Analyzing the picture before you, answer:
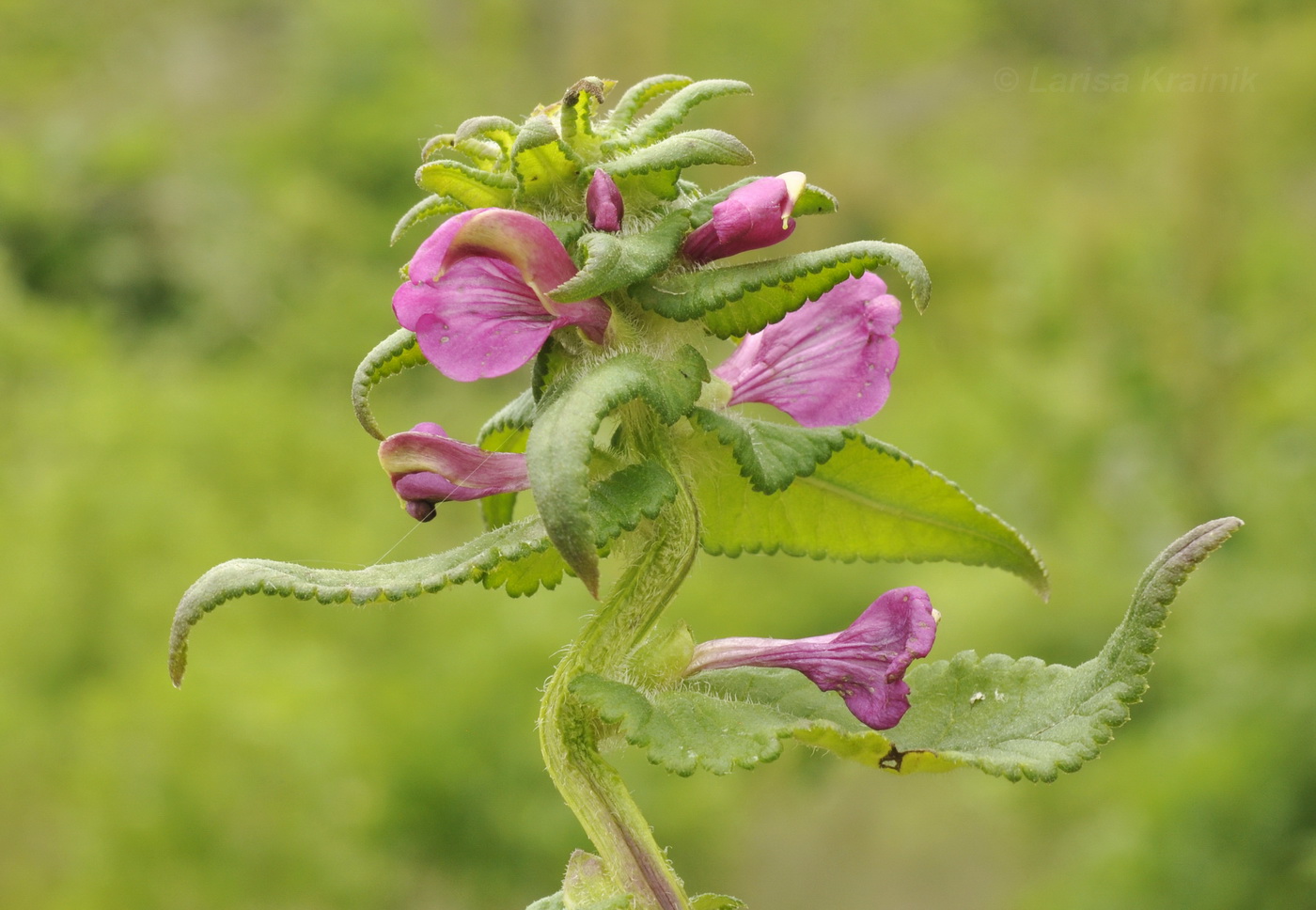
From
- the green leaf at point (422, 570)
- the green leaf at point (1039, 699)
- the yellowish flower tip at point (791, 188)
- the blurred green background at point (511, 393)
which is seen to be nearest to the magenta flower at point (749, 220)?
the yellowish flower tip at point (791, 188)

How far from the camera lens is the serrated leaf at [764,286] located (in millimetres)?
568

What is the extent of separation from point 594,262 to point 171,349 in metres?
8.95

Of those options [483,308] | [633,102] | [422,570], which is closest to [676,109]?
[633,102]

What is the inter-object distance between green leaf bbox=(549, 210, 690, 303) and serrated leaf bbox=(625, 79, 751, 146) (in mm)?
46

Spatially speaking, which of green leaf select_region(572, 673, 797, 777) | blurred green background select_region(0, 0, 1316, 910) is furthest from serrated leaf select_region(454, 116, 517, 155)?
blurred green background select_region(0, 0, 1316, 910)

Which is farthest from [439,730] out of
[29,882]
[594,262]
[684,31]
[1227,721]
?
[684,31]

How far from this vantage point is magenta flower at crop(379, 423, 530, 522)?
0.64 m

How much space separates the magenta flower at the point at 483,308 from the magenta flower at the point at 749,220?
0.18 feet

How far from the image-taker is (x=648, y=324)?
2.01ft

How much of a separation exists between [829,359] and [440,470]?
0.20 meters

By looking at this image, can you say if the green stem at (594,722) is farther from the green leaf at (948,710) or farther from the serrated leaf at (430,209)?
the serrated leaf at (430,209)

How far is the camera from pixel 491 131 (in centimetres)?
63

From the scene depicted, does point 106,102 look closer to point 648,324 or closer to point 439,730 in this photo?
point 439,730

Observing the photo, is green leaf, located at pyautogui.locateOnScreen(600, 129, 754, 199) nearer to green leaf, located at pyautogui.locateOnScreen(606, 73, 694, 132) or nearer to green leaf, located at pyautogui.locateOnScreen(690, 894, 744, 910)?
green leaf, located at pyautogui.locateOnScreen(606, 73, 694, 132)
